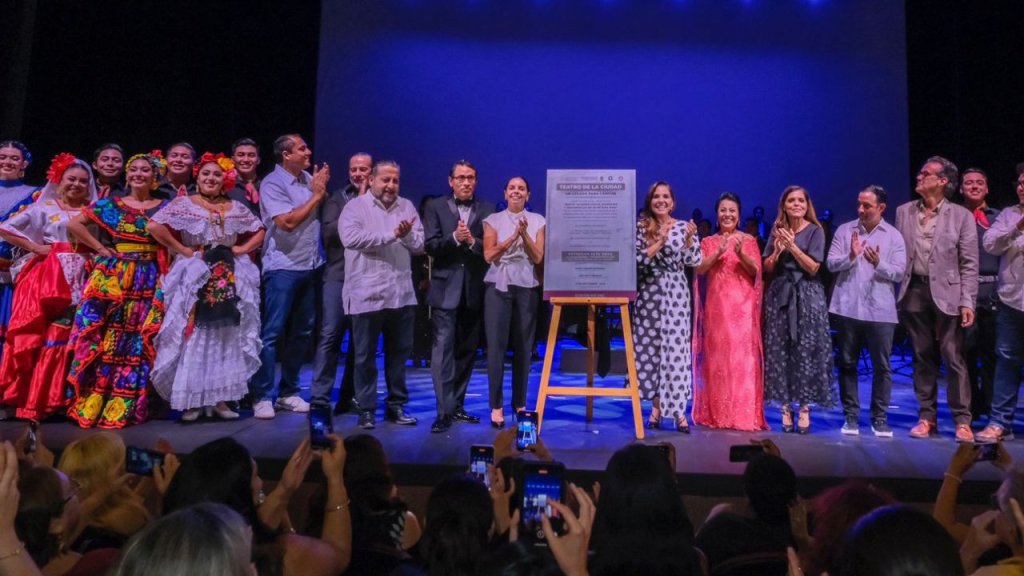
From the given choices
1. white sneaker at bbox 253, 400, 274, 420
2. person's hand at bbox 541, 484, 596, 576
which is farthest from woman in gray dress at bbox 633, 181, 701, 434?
person's hand at bbox 541, 484, 596, 576

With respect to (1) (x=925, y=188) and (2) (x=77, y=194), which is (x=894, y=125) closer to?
(1) (x=925, y=188)

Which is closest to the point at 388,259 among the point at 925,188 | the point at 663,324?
the point at 663,324

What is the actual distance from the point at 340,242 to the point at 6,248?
1928 mm

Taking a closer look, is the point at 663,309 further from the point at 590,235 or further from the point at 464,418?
the point at 464,418

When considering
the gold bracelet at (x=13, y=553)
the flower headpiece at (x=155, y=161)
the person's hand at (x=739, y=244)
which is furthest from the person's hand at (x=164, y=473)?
the person's hand at (x=739, y=244)

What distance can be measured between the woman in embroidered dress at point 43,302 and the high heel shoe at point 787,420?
3981mm

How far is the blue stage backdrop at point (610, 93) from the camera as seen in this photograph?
793cm

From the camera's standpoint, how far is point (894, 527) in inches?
47.2

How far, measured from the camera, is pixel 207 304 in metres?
3.87

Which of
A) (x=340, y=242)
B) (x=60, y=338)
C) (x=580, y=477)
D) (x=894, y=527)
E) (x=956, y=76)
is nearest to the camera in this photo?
(x=894, y=527)

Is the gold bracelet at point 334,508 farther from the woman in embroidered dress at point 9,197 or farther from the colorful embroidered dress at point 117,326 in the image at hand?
the woman in embroidered dress at point 9,197

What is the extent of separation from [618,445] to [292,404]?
80.2 inches

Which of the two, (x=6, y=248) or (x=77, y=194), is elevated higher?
(x=77, y=194)

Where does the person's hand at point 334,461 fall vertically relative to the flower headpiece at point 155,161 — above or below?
below
